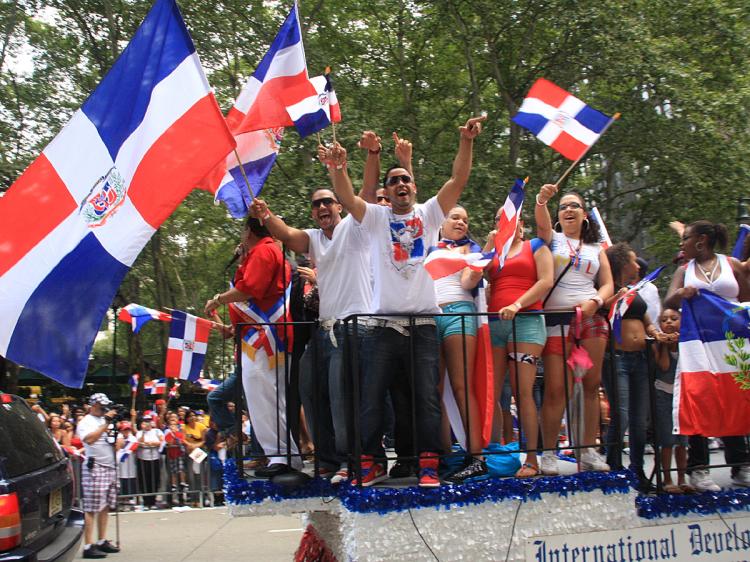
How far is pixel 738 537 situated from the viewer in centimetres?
585

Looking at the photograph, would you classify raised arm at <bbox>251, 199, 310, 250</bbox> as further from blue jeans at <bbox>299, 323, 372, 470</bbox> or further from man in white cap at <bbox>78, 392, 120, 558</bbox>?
man in white cap at <bbox>78, 392, 120, 558</bbox>

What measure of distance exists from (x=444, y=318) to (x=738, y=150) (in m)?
16.4

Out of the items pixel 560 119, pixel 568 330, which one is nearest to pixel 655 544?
pixel 568 330

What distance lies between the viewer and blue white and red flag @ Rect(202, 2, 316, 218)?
20.9 feet

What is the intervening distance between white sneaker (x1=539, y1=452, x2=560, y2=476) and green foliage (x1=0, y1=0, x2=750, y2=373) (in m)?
12.3

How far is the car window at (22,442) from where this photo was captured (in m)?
6.02

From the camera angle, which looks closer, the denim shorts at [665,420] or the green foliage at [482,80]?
the denim shorts at [665,420]

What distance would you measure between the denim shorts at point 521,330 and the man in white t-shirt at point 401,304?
64 cm

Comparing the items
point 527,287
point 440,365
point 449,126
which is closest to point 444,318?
point 440,365

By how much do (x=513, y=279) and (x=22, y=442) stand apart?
361cm

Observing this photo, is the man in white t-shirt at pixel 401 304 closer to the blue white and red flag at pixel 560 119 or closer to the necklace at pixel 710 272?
the blue white and red flag at pixel 560 119

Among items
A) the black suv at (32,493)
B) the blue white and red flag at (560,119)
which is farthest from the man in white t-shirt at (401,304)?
the black suv at (32,493)

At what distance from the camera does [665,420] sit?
6707 mm

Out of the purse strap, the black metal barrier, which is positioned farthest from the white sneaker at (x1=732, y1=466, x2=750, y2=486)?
the purse strap
